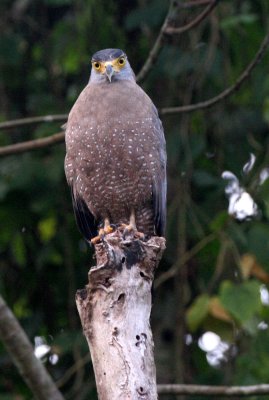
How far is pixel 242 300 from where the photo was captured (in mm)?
6500

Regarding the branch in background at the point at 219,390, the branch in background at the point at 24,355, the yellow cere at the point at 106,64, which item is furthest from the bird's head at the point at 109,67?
the branch in background at the point at 219,390

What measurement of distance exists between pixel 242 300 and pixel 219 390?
0.56 meters

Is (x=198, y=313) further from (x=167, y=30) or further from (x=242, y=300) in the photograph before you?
(x=167, y=30)

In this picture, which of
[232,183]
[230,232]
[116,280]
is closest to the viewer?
[116,280]

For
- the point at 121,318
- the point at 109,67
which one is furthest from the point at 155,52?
the point at 121,318

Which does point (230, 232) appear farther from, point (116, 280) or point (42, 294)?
point (116, 280)

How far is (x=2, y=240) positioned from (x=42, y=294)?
0.69 m

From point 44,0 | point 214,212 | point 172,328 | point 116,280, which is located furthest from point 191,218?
point 116,280

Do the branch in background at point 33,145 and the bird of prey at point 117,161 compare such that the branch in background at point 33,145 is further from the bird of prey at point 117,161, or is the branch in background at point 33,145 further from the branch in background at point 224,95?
the branch in background at point 224,95

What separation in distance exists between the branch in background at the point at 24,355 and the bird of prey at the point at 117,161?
708 mm

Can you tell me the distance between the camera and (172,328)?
7.95 meters

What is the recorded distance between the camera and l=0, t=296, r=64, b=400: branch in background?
6.20m

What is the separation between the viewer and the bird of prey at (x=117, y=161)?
6.36m

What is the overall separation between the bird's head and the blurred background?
16.1 inches
